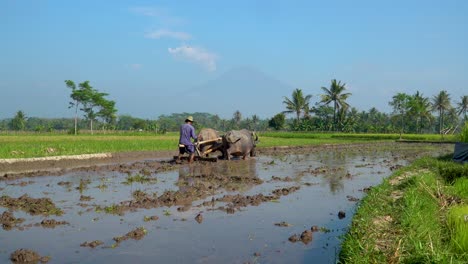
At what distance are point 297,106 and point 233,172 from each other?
50620 millimetres

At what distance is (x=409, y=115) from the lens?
5028cm

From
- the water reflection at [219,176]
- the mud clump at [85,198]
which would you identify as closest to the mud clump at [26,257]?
the mud clump at [85,198]

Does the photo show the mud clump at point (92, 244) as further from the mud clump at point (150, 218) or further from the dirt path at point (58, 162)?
the dirt path at point (58, 162)

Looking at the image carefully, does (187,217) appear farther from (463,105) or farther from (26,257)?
(463,105)

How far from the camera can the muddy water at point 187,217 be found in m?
4.91

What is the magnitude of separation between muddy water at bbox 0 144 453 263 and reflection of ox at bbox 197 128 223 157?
4.23 m

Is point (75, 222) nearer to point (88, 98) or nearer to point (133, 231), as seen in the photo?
point (133, 231)

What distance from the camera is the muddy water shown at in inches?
193

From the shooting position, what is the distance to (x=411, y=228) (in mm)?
5004

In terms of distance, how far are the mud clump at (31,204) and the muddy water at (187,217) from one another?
5.3 inches

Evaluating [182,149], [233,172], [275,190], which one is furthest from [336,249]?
[182,149]

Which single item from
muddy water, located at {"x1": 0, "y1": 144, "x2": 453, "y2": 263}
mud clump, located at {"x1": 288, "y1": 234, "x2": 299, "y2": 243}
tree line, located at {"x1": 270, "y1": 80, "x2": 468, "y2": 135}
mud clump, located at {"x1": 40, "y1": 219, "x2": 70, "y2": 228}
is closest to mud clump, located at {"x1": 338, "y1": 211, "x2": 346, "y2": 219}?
muddy water, located at {"x1": 0, "y1": 144, "x2": 453, "y2": 263}

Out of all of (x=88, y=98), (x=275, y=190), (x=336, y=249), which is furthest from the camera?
(x=88, y=98)

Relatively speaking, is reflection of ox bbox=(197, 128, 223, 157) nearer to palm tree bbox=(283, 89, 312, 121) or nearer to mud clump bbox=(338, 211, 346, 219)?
mud clump bbox=(338, 211, 346, 219)
